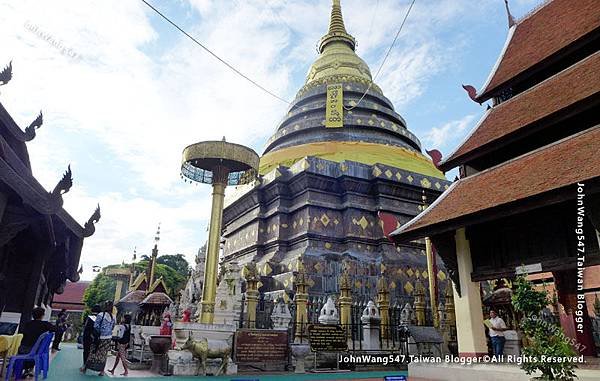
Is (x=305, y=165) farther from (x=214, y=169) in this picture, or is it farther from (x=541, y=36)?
(x=541, y=36)

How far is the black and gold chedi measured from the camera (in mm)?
16672

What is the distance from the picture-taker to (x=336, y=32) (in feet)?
102

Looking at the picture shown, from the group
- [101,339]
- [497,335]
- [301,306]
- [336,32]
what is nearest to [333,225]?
[301,306]

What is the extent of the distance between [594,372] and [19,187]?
31.6 feet

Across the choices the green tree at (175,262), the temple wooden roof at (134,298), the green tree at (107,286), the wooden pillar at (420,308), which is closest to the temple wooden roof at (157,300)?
the temple wooden roof at (134,298)

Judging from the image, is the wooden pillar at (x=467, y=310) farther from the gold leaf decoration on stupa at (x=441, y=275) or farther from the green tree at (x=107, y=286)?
the green tree at (x=107, y=286)

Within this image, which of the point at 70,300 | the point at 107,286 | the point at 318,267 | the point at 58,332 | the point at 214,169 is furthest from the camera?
the point at 107,286

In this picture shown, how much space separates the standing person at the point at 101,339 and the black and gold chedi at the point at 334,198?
6.35 m

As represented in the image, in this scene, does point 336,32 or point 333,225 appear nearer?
point 333,225

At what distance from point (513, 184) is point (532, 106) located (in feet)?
6.96

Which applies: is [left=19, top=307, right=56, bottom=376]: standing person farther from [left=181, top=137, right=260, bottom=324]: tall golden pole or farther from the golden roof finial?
the golden roof finial

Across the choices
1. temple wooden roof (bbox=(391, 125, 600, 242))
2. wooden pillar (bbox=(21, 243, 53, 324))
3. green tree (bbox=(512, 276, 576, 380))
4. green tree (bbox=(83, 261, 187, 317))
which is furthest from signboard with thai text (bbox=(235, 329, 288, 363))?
green tree (bbox=(83, 261, 187, 317))

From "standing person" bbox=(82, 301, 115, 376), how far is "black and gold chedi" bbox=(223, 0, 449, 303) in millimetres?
6349

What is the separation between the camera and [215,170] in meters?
12.9
